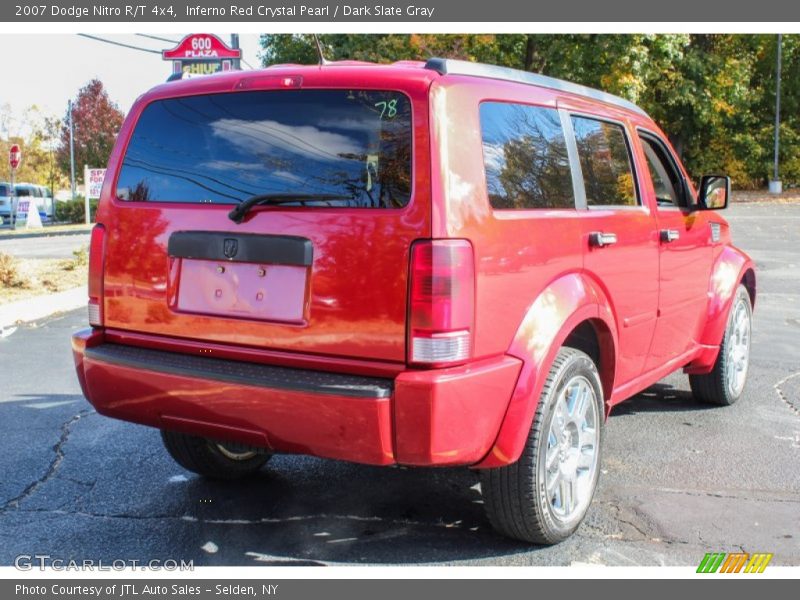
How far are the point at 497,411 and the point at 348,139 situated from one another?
1.13 m

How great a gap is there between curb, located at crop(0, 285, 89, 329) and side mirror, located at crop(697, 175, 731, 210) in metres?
7.17

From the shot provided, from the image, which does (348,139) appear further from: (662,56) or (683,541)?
(662,56)

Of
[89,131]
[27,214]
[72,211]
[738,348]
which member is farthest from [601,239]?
[89,131]

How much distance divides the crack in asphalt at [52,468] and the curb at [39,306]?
160 inches

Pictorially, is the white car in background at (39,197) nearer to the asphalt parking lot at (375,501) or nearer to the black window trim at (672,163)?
the asphalt parking lot at (375,501)

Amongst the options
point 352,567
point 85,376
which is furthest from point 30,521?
point 352,567

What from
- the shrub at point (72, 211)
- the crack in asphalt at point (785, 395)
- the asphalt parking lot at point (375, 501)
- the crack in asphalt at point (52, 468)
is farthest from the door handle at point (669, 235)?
the shrub at point (72, 211)

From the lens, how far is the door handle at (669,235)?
4482 mm

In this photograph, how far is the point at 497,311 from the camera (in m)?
3.14

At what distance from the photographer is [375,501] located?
405cm

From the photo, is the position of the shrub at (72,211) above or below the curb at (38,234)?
above

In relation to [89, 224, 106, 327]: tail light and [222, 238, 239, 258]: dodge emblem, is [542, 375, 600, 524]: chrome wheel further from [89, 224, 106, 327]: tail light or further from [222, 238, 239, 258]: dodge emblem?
[89, 224, 106, 327]: tail light

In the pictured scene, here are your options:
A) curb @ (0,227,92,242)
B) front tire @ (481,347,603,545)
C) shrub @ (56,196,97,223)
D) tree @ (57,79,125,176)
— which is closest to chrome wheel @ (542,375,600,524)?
front tire @ (481,347,603,545)

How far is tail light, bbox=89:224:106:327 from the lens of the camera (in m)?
3.67
